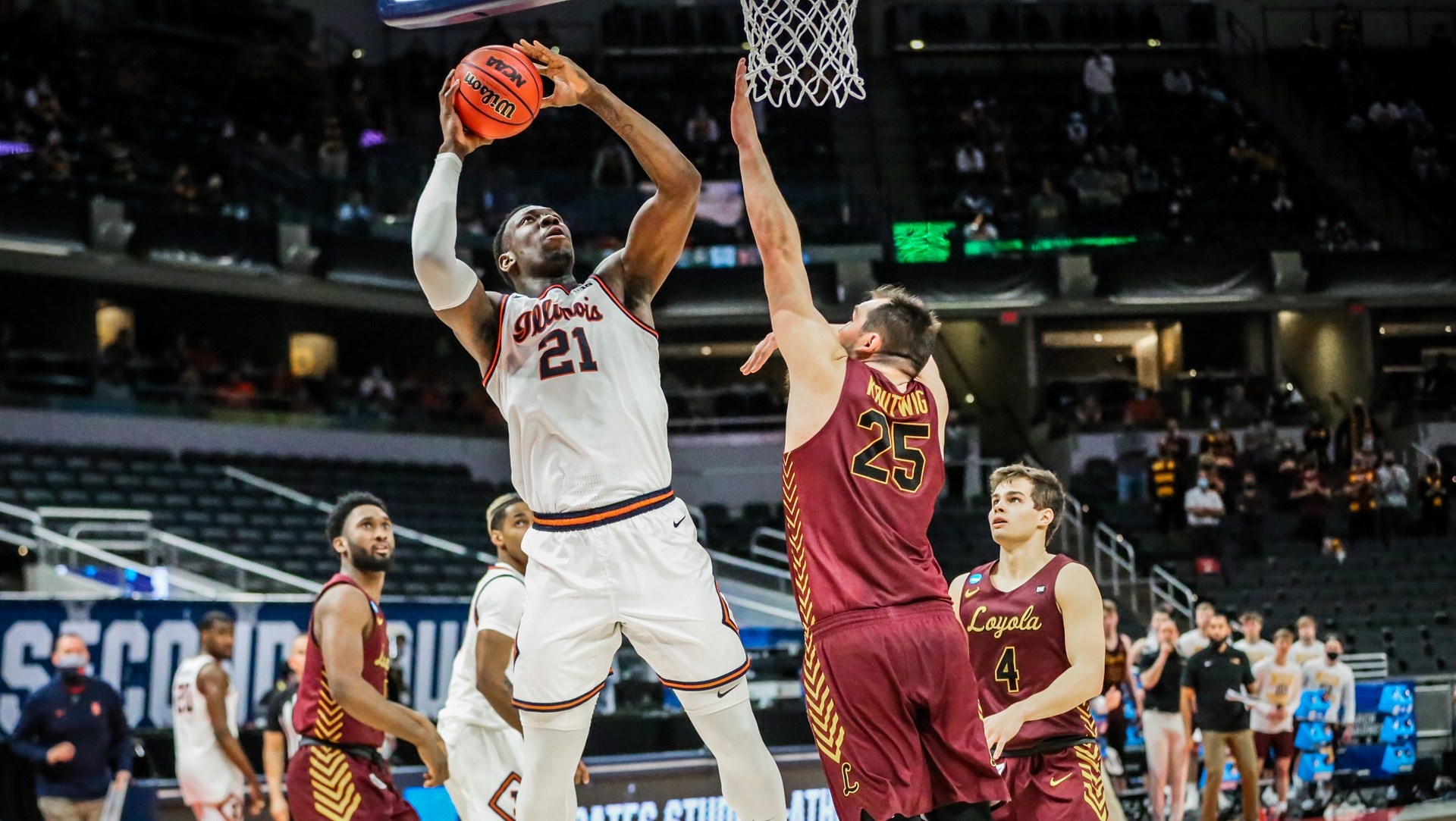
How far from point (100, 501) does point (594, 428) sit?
14605 millimetres

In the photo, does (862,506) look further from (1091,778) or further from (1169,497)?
(1169,497)

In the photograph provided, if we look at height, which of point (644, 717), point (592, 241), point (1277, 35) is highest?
point (1277, 35)

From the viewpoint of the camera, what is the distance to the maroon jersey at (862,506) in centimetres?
470

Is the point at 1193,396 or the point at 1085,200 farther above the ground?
the point at 1085,200

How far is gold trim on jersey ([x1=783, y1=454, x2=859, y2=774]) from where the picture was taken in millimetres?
4609

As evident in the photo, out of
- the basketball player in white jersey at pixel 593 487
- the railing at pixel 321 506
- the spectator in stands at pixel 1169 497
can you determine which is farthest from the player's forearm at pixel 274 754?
the spectator in stands at pixel 1169 497

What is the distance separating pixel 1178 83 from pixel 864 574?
27.0m

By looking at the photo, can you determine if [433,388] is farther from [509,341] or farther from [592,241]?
[509,341]

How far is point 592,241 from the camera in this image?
23.4m

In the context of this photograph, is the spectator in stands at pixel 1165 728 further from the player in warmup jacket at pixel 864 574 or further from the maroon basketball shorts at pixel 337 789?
the player in warmup jacket at pixel 864 574

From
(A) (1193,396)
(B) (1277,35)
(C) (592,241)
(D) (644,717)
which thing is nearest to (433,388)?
(C) (592,241)

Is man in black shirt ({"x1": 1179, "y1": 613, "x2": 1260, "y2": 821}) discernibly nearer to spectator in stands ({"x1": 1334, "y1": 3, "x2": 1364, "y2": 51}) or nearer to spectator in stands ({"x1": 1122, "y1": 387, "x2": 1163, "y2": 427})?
spectator in stands ({"x1": 1122, "y1": 387, "x2": 1163, "y2": 427})

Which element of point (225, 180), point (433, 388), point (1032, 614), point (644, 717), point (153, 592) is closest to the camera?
point (1032, 614)

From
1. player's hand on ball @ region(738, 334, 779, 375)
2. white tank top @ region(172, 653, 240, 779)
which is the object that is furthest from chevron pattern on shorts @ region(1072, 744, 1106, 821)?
white tank top @ region(172, 653, 240, 779)
